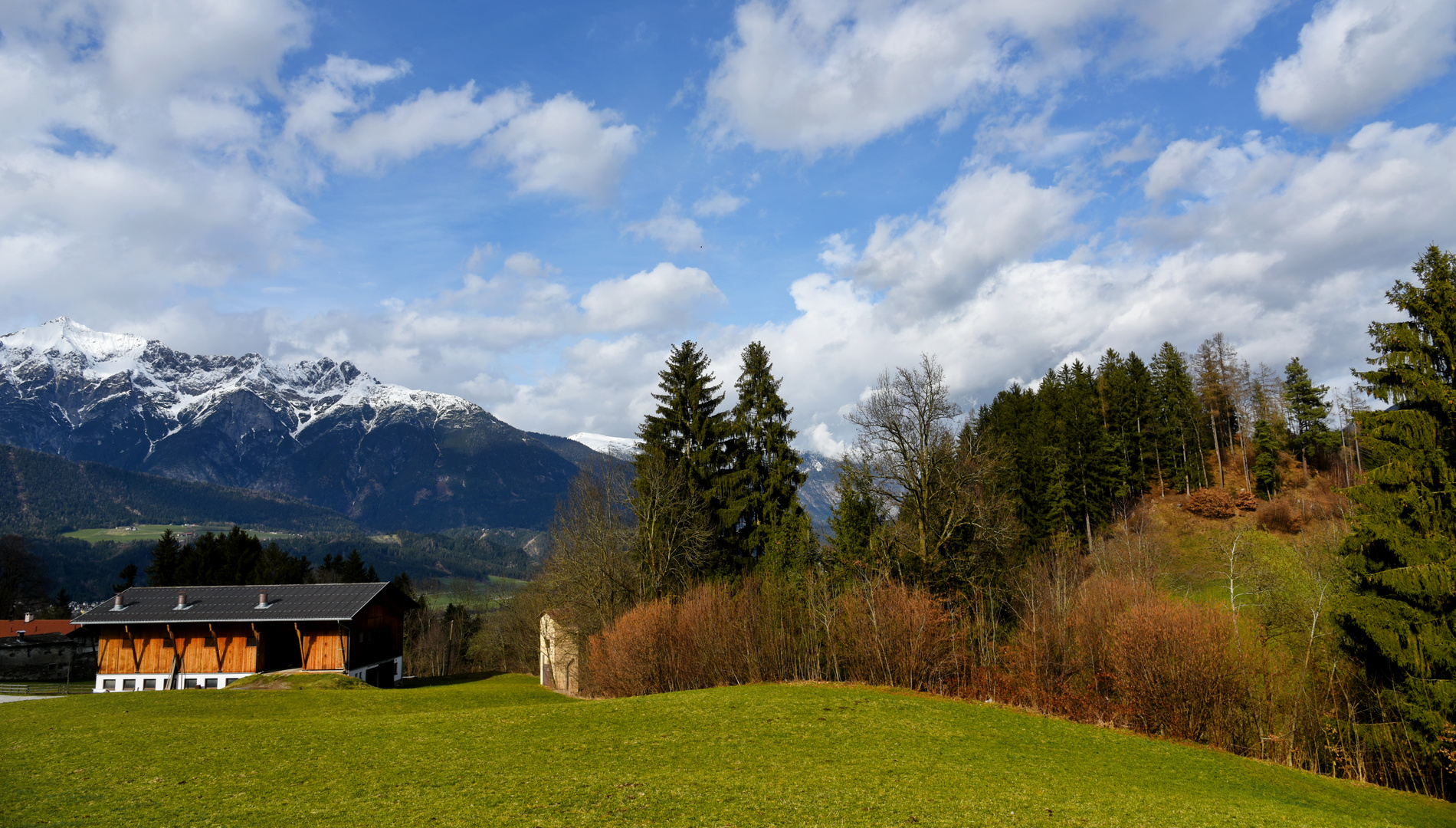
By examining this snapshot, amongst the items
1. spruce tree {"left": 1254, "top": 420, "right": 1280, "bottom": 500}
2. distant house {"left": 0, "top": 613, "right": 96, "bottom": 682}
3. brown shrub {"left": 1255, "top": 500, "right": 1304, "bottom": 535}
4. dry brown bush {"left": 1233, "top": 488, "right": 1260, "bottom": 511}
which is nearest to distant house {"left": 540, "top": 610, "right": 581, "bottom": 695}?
distant house {"left": 0, "top": 613, "right": 96, "bottom": 682}

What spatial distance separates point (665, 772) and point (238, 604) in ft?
132

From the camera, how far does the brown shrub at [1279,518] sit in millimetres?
57688

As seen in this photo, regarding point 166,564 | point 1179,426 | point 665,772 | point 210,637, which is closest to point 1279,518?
point 1179,426

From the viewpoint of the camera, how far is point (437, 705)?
1227 inches

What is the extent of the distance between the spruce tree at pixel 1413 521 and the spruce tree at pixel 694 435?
26.1m

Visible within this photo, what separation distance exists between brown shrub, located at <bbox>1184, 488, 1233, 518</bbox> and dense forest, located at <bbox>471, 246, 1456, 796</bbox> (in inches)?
70.9

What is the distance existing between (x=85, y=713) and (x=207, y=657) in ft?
62.1

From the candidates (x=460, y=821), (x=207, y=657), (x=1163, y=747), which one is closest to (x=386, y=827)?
(x=460, y=821)

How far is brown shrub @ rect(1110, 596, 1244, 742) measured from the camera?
2162cm

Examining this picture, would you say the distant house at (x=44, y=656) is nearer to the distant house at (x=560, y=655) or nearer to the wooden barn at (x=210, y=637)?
the wooden barn at (x=210, y=637)

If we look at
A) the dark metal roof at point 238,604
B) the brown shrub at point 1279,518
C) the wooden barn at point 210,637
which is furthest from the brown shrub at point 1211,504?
the wooden barn at point 210,637

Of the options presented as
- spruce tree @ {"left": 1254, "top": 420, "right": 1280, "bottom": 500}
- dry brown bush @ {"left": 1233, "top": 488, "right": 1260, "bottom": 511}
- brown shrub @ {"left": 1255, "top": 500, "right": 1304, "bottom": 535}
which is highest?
spruce tree @ {"left": 1254, "top": 420, "right": 1280, "bottom": 500}

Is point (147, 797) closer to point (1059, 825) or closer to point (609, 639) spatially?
point (1059, 825)

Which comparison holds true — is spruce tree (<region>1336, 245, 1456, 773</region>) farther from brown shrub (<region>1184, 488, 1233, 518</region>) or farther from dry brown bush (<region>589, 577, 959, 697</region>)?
brown shrub (<region>1184, 488, 1233, 518</region>)
